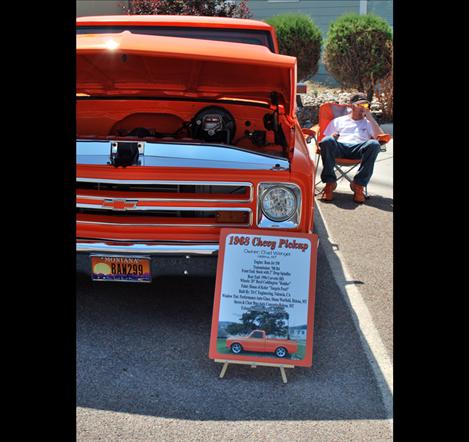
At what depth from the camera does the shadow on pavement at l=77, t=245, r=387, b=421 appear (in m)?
3.24

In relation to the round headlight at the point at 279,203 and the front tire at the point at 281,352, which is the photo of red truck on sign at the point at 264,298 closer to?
the front tire at the point at 281,352

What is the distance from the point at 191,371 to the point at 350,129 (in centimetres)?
495

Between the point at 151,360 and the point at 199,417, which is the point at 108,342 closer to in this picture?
the point at 151,360

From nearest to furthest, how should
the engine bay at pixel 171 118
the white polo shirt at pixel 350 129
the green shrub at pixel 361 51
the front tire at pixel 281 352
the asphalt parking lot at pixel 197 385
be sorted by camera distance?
the asphalt parking lot at pixel 197 385
the front tire at pixel 281 352
the engine bay at pixel 171 118
the white polo shirt at pixel 350 129
the green shrub at pixel 361 51

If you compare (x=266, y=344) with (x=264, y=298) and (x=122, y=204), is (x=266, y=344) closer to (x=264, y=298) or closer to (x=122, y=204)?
(x=264, y=298)

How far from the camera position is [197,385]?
3.44 m

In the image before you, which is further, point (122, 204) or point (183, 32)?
point (183, 32)

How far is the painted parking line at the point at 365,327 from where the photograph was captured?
3488 millimetres

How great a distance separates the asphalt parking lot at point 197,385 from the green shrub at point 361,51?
32.1 feet

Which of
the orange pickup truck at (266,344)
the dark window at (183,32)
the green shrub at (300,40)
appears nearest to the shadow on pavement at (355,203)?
the dark window at (183,32)

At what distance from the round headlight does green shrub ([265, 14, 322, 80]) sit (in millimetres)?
10902

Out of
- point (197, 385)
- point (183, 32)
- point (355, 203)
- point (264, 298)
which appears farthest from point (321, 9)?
point (197, 385)

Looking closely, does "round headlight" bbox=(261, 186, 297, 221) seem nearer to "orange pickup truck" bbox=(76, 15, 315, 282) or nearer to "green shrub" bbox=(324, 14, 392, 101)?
"orange pickup truck" bbox=(76, 15, 315, 282)
